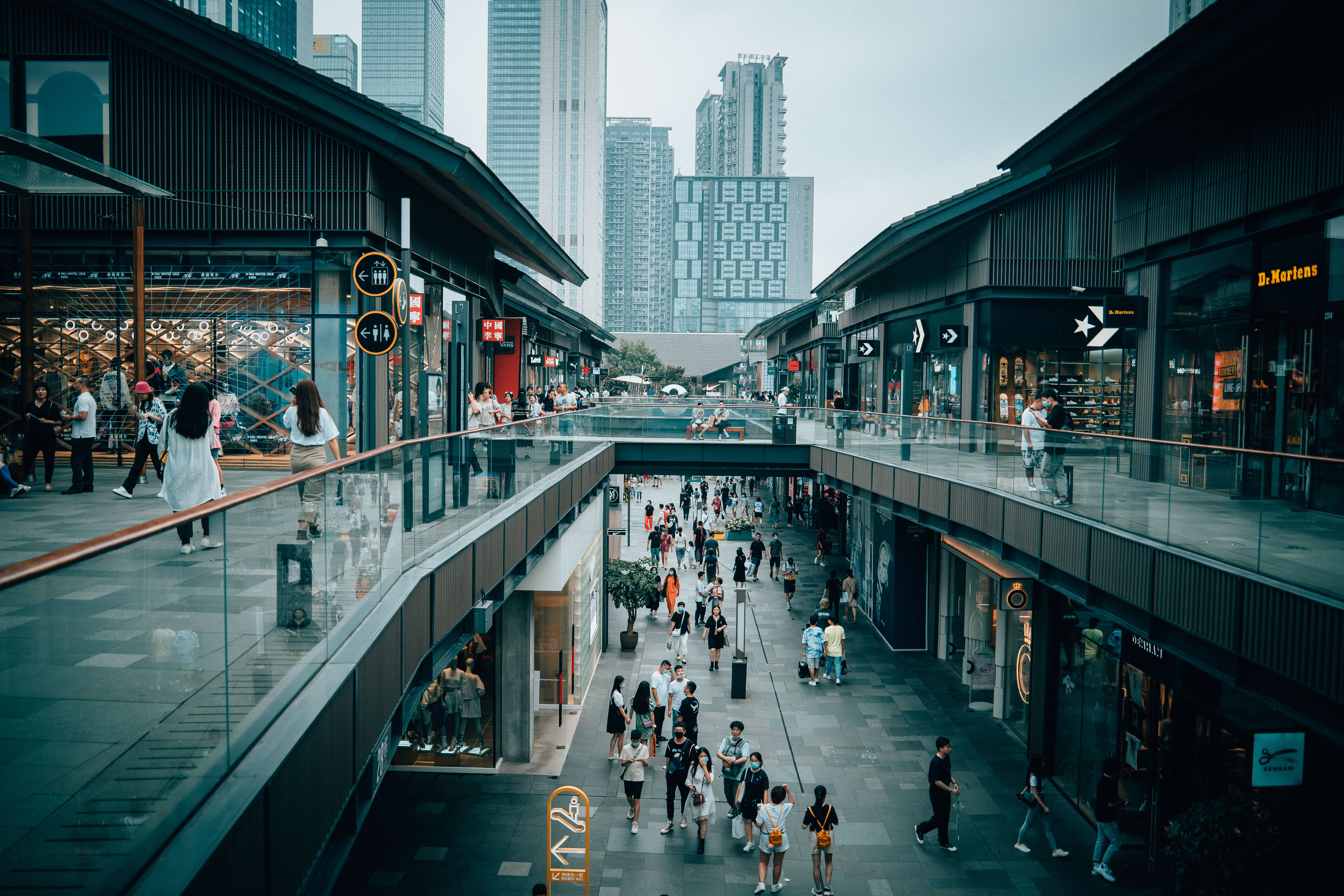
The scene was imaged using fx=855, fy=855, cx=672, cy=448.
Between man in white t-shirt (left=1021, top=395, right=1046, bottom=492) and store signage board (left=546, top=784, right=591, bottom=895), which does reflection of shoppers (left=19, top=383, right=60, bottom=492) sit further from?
man in white t-shirt (left=1021, top=395, right=1046, bottom=492)

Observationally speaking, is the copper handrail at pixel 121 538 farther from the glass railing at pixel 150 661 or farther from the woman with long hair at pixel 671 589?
the woman with long hair at pixel 671 589

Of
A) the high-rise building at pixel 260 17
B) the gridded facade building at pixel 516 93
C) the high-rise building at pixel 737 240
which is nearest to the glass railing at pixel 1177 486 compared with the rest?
the gridded facade building at pixel 516 93

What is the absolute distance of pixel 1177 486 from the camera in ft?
29.3

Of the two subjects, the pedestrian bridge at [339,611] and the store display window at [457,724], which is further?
the store display window at [457,724]

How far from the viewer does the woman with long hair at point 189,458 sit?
6602mm

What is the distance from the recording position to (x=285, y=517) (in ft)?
15.1

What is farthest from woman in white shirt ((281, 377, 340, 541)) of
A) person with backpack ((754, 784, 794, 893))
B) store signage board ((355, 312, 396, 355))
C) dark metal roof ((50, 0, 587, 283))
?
dark metal roof ((50, 0, 587, 283))

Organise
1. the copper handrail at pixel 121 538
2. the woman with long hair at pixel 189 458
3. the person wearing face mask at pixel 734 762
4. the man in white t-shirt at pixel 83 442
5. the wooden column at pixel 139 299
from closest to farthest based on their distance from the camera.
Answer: the copper handrail at pixel 121 538
the woman with long hair at pixel 189 458
the wooden column at pixel 139 299
the man in white t-shirt at pixel 83 442
the person wearing face mask at pixel 734 762

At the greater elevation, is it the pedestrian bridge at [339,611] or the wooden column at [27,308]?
the wooden column at [27,308]

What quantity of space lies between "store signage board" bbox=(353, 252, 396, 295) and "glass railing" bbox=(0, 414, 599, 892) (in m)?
7.12

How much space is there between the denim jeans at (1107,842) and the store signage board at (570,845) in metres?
6.90

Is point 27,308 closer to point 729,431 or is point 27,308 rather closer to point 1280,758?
point 1280,758

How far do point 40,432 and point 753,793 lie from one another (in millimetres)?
10615

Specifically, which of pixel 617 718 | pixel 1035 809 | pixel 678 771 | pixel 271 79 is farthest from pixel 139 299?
pixel 1035 809
